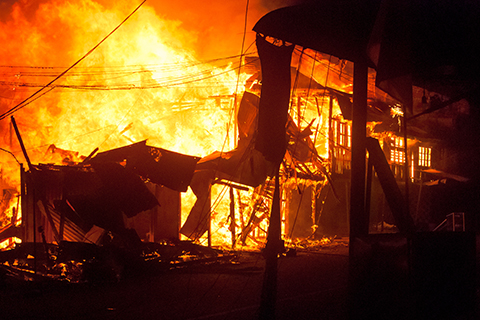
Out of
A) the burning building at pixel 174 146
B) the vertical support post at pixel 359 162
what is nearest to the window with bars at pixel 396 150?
the burning building at pixel 174 146

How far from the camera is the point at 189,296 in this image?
844 centimetres

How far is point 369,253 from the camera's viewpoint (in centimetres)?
520

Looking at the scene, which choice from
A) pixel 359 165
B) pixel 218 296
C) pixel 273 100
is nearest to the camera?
pixel 359 165

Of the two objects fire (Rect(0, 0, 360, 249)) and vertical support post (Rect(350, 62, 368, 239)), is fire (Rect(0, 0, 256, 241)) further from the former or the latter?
vertical support post (Rect(350, 62, 368, 239))

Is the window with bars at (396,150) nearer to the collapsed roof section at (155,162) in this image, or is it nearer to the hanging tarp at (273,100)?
the collapsed roof section at (155,162)

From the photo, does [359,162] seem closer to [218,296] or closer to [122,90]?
[218,296]

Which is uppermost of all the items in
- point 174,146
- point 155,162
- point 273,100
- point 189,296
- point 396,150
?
point 396,150

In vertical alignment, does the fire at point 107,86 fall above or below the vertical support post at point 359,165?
above

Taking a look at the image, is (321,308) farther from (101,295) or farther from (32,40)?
(32,40)

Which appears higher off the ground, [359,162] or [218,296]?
[359,162]

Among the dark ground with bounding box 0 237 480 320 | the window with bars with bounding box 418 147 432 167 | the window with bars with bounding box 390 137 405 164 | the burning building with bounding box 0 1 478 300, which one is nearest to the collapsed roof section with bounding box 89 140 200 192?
the burning building with bounding box 0 1 478 300

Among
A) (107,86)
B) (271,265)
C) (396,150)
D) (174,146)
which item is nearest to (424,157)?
(396,150)

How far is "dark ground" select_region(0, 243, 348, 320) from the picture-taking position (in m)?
6.98

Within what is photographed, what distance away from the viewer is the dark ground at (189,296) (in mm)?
6980
